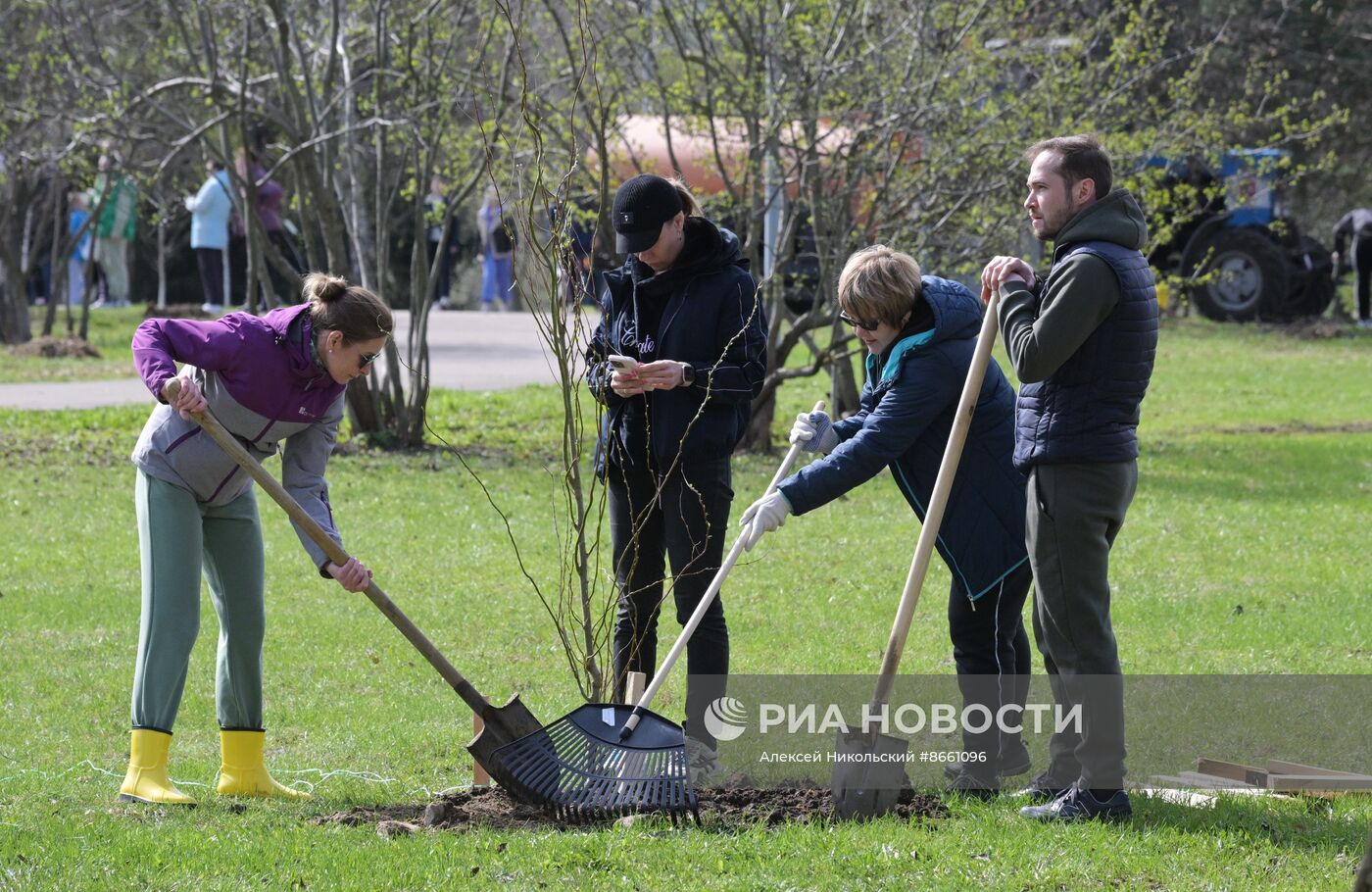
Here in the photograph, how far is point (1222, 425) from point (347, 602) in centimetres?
964

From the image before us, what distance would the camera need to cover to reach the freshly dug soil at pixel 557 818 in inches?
179

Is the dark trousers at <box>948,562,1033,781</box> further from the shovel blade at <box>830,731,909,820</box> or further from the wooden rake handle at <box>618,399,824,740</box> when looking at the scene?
the wooden rake handle at <box>618,399,824,740</box>

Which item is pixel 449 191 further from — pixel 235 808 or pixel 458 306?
pixel 458 306

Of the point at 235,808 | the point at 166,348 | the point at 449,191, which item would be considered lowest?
the point at 235,808

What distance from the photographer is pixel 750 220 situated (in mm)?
11625

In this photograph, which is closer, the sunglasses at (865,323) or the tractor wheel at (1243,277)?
the sunglasses at (865,323)

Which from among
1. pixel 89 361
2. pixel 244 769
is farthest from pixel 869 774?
pixel 89 361

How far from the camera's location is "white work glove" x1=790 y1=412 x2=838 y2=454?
4883mm

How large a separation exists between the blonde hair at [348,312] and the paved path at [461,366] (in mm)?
7282

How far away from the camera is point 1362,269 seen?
2242 centimetres

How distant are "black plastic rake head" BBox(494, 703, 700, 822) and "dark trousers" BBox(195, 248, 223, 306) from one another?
647 inches

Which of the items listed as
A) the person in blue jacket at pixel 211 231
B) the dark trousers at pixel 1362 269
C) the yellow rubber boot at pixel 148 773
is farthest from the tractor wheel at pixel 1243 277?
the yellow rubber boot at pixel 148 773

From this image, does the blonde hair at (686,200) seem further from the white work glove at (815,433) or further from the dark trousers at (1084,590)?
the dark trousers at (1084,590)

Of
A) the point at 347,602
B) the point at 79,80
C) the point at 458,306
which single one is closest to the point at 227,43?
→ the point at 79,80
